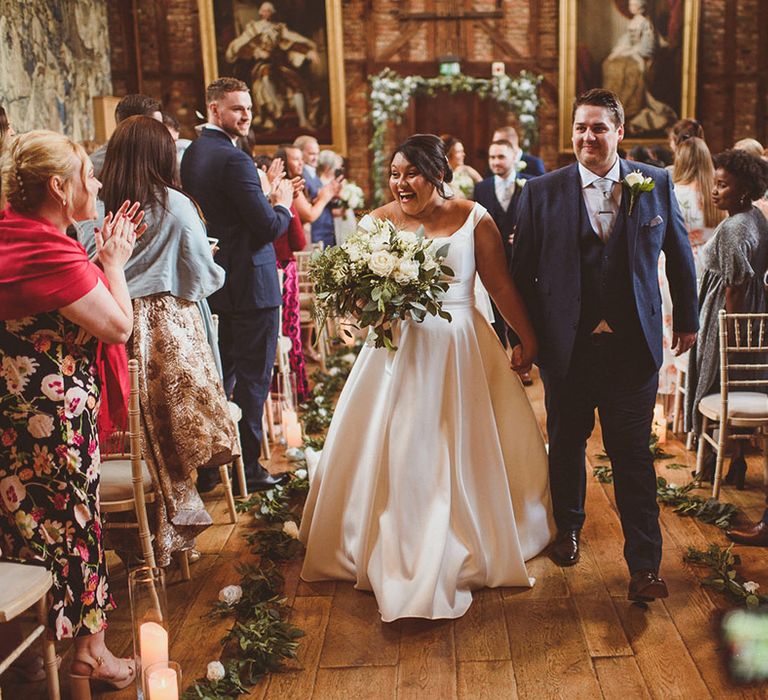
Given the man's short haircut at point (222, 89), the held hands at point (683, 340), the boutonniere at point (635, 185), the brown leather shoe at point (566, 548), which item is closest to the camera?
the boutonniere at point (635, 185)

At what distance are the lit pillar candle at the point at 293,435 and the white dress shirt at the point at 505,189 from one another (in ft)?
9.27

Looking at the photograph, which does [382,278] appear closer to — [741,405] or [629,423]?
[629,423]

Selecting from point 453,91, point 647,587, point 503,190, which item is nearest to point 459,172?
point 503,190

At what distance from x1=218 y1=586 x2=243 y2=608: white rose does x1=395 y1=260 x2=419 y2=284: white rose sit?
1.41m

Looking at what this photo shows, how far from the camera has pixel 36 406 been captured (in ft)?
8.87

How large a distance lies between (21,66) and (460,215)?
6.39 m

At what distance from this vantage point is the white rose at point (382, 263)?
11.0 feet

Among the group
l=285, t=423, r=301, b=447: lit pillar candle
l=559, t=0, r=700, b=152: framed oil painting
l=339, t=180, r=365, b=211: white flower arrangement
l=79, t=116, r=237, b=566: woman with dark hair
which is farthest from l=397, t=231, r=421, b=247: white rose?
l=559, t=0, r=700, b=152: framed oil painting

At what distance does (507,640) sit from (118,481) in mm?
1599

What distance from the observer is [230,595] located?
11.7 ft

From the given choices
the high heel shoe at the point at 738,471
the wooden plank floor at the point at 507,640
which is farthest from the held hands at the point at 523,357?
the high heel shoe at the point at 738,471

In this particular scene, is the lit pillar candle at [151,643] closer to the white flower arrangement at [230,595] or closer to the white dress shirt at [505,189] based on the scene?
the white flower arrangement at [230,595]

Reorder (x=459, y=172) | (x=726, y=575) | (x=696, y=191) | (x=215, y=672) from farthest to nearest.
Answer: (x=459, y=172) → (x=696, y=191) → (x=726, y=575) → (x=215, y=672)

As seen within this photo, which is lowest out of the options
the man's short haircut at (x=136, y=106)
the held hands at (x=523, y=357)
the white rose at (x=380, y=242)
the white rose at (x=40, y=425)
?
the held hands at (x=523, y=357)
